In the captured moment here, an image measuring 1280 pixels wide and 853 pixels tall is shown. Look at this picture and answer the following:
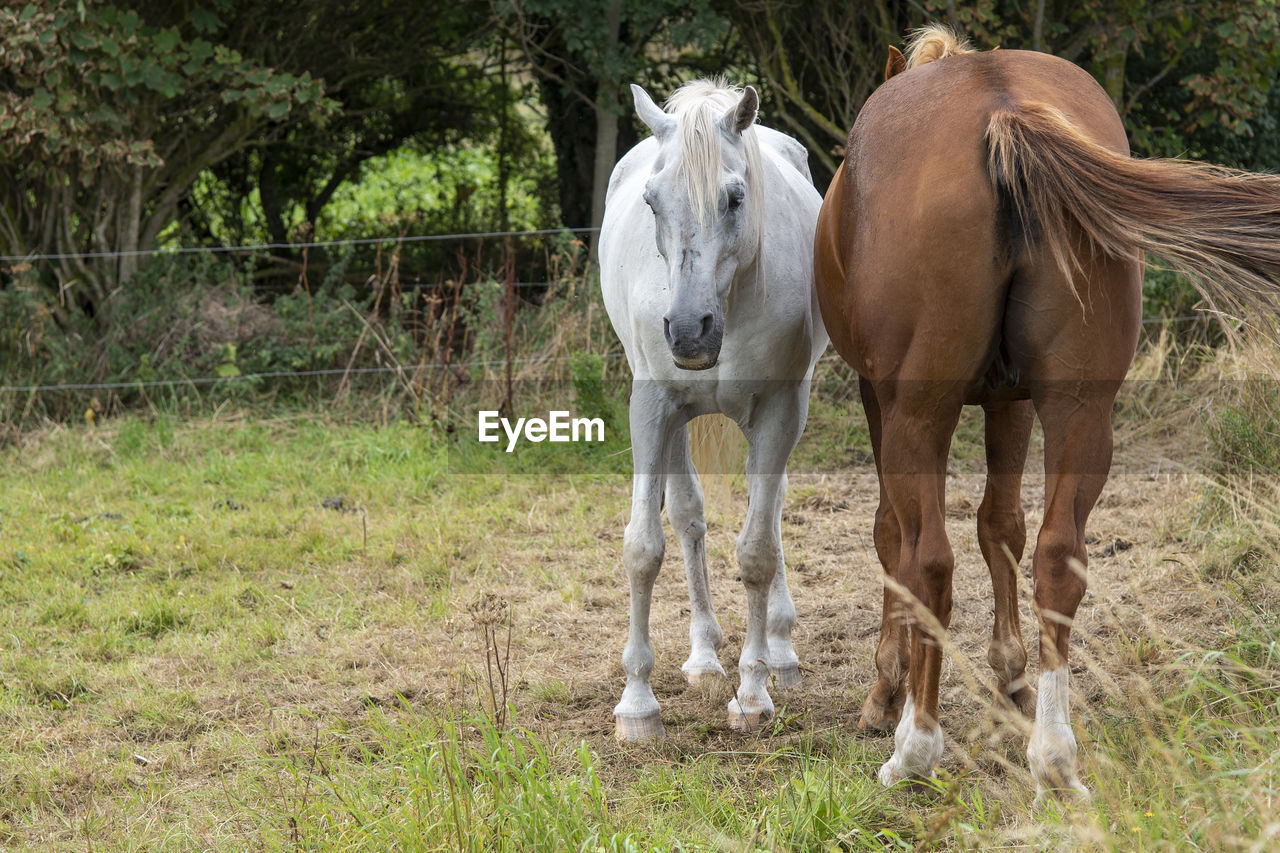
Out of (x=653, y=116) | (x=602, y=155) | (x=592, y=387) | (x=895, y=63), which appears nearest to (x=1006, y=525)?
(x=895, y=63)

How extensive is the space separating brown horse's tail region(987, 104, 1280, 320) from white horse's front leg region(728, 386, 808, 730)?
108 cm

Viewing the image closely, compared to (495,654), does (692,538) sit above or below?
above

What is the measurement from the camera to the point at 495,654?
315cm

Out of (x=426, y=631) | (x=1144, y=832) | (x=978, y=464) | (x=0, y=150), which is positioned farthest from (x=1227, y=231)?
(x=0, y=150)

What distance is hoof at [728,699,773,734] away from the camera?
136 inches

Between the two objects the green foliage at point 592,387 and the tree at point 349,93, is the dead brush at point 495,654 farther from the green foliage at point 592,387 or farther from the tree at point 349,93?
the tree at point 349,93

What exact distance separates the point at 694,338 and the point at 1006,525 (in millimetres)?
1153

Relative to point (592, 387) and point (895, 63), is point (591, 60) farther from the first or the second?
point (895, 63)

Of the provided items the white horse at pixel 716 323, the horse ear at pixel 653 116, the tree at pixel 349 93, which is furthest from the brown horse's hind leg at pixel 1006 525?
the tree at pixel 349 93

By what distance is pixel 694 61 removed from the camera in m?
8.74

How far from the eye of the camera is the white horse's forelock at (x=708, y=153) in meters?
2.95

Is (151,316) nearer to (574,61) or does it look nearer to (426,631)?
(574,61)

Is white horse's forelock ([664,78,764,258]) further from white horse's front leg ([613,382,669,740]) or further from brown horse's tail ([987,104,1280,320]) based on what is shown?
brown horse's tail ([987,104,1280,320])

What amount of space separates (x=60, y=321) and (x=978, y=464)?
5.63 metres
